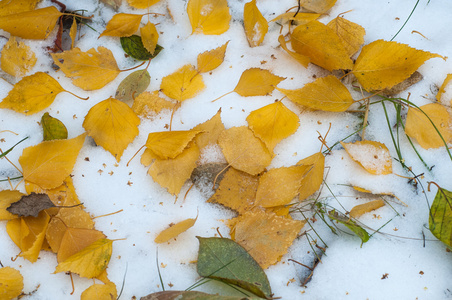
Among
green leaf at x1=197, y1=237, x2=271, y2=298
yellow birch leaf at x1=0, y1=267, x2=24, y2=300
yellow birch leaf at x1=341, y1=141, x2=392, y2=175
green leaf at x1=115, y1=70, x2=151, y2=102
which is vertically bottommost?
yellow birch leaf at x1=0, y1=267, x2=24, y2=300

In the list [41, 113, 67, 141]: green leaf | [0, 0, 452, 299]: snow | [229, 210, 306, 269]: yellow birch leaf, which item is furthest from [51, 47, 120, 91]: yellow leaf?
[229, 210, 306, 269]: yellow birch leaf

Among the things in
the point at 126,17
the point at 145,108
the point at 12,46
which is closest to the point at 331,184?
the point at 145,108

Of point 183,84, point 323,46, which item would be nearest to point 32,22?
point 183,84

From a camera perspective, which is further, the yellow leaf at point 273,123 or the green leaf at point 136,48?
the green leaf at point 136,48

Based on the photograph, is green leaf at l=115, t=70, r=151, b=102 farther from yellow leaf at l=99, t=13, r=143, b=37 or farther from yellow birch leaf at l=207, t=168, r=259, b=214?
yellow birch leaf at l=207, t=168, r=259, b=214

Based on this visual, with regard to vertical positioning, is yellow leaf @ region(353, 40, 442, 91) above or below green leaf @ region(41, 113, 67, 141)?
above

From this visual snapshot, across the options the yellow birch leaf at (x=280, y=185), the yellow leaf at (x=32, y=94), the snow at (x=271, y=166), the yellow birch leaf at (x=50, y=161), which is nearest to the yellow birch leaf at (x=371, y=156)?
the snow at (x=271, y=166)

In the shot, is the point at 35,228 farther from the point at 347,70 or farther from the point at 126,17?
the point at 347,70

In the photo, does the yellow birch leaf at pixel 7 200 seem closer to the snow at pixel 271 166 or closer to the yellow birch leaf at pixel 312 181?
the snow at pixel 271 166
